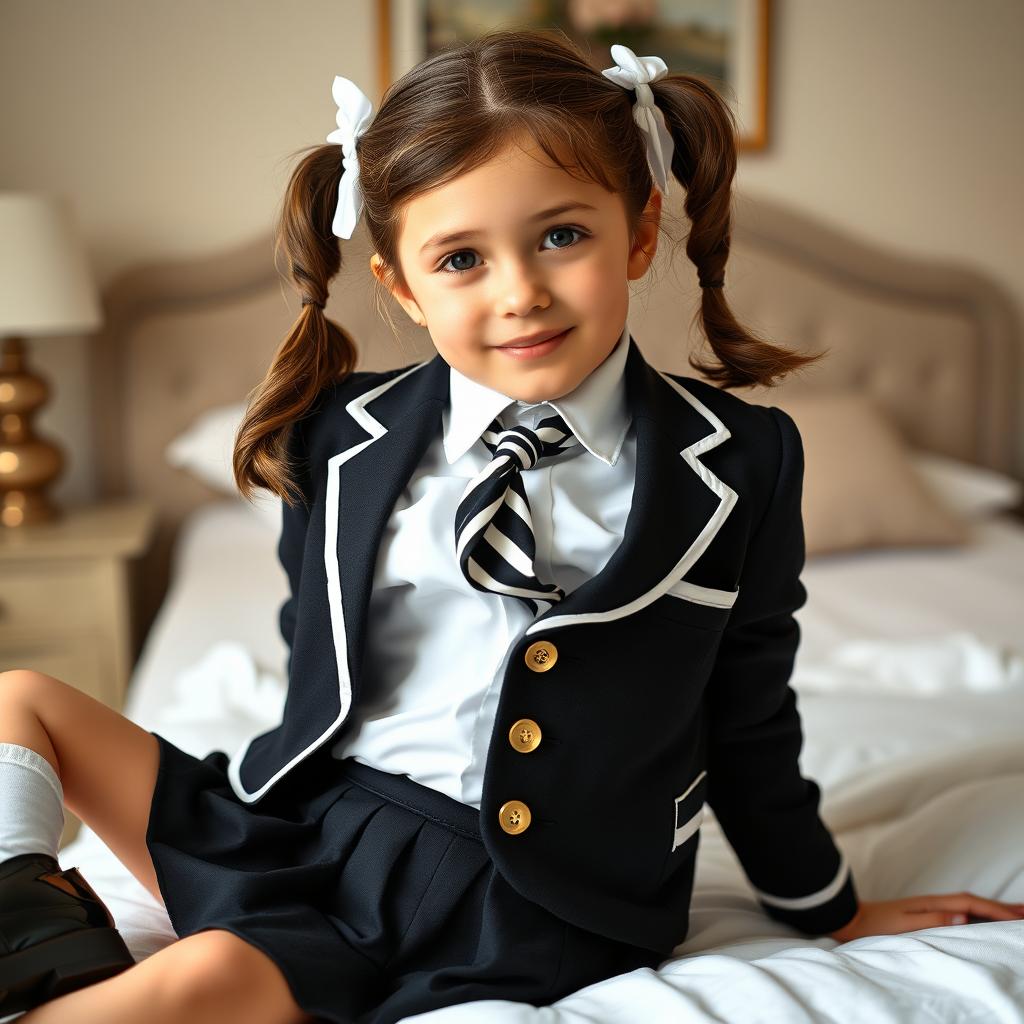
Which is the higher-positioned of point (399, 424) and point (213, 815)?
point (399, 424)

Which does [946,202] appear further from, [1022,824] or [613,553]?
[613,553]

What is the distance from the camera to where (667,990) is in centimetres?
84

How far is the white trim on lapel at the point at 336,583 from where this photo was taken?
3.28 feet

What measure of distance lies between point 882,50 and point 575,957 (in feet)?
9.50

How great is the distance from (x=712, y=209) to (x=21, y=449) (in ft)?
6.74

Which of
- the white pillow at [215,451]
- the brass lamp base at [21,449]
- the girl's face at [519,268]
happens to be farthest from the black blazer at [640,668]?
the brass lamp base at [21,449]

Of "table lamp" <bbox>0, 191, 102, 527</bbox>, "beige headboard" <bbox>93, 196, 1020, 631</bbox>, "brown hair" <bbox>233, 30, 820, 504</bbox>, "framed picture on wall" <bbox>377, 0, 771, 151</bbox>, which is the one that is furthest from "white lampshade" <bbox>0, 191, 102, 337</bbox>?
"brown hair" <bbox>233, 30, 820, 504</bbox>

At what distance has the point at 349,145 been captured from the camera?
1.04m

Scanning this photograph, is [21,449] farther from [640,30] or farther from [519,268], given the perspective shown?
[519,268]

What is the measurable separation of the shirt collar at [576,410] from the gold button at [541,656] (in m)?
0.17

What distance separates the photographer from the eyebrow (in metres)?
0.91

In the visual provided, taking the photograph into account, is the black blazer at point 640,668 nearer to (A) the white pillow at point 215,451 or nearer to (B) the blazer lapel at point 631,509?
(B) the blazer lapel at point 631,509

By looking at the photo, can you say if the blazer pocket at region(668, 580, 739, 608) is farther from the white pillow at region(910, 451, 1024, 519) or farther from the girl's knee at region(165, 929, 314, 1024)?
the white pillow at region(910, 451, 1024, 519)

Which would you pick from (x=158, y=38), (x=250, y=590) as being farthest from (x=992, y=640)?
(x=158, y=38)
